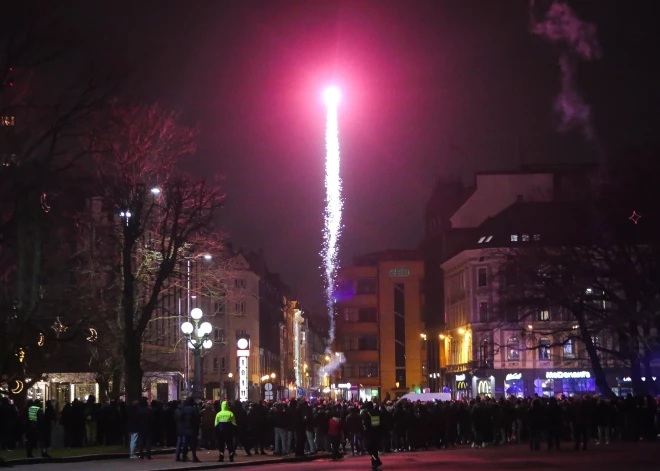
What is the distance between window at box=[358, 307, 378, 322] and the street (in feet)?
359

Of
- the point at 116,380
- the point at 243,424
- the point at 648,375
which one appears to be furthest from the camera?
the point at 648,375

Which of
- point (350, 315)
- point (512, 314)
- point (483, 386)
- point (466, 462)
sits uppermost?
point (350, 315)

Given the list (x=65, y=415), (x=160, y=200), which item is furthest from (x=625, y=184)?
(x=65, y=415)

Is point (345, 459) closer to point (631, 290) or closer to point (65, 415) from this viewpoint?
point (65, 415)

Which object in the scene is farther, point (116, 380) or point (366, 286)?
point (366, 286)

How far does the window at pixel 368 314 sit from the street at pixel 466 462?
110 m

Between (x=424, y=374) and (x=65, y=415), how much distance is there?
10600 cm

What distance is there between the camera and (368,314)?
148500mm

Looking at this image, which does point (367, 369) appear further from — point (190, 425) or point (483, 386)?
point (190, 425)

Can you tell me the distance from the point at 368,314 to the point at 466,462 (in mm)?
116631

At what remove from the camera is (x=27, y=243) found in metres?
33.5

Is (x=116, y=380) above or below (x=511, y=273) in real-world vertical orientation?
below

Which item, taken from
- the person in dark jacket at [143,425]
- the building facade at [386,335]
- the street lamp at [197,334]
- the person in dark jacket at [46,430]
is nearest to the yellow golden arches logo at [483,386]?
the building facade at [386,335]

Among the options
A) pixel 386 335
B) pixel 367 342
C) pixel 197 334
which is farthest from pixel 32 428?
pixel 367 342
